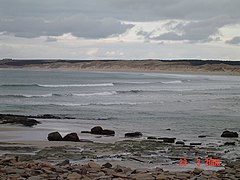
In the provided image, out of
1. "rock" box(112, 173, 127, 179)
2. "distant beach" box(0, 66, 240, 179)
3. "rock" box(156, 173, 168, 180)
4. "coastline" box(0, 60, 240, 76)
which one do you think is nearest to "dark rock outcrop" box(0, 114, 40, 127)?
"distant beach" box(0, 66, 240, 179)

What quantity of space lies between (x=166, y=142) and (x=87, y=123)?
8.26m

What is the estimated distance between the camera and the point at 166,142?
18.6 meters

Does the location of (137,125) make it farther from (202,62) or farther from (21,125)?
(202,62)

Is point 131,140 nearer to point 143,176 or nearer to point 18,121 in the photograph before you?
point 143,176

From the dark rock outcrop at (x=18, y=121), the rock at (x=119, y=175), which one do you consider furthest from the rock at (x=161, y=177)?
the dark rock outcrop at (x=18, y=121)

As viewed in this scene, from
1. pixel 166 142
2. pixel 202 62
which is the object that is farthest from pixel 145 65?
pixel 166 142

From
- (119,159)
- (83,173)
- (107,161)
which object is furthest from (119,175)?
(119,159)

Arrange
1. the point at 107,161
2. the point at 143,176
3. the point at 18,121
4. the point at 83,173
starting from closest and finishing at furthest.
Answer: the point at 143,176 → the point at 83,173 → the point at 107,161 → the point at 18,121

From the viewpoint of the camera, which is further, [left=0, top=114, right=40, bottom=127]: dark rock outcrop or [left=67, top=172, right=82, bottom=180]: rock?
[left=0, top=114, right=40, bottom=127]: dark rock outcrop

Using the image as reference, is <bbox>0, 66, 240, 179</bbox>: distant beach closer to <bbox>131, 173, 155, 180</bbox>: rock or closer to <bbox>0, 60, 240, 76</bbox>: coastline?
<bbox>131, 173, 155, 180</bbox>: rock

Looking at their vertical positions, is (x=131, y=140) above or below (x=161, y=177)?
A: below

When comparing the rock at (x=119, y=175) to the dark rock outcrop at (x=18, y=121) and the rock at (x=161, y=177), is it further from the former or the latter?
the dark rock outcrop at (x=18, y=121)

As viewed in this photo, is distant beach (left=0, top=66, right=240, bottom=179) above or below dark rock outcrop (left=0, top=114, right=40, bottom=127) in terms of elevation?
below

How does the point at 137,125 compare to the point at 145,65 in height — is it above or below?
below
